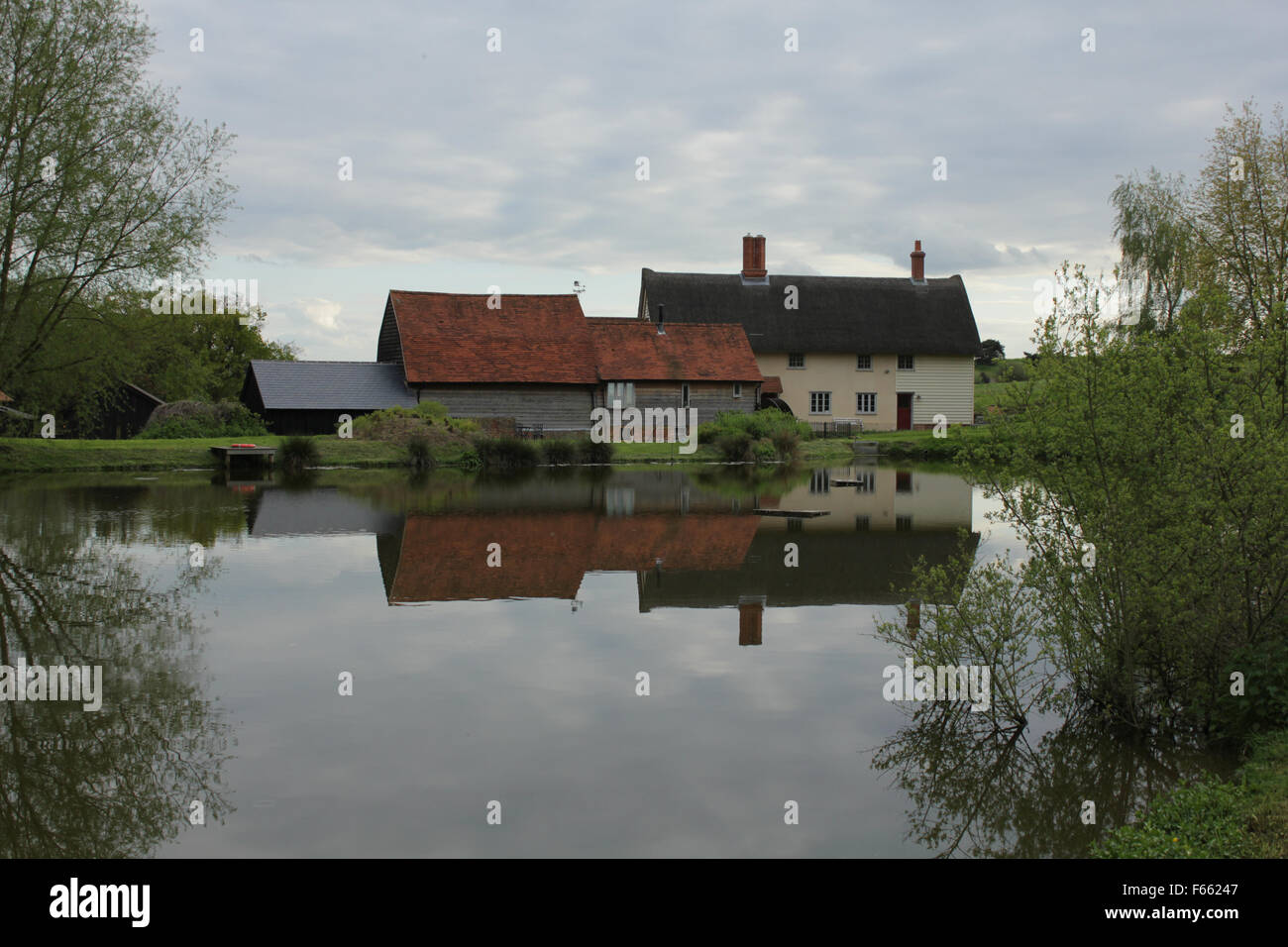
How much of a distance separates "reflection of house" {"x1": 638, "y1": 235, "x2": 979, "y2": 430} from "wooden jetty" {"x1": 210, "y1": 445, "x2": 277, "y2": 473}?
2334 centimetres

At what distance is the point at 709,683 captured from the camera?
9.67m

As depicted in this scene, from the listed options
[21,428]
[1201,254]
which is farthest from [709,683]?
[21,428]

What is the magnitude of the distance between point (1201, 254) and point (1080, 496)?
24547mm

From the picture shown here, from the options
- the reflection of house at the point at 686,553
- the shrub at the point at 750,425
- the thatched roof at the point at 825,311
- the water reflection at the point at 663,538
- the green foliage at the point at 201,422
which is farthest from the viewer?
the thatched roof at the point at 825,311

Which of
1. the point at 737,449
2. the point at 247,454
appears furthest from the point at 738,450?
the point at 247,454

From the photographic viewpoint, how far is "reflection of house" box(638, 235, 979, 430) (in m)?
55.1

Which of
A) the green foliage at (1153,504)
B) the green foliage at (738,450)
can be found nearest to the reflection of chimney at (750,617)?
the green foliage at (1153,504)

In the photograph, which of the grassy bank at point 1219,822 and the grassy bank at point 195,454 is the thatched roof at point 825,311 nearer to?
the grassy bank at point 195,454

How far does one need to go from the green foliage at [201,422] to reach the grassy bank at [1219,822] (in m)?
39.8

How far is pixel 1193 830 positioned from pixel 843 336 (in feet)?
165

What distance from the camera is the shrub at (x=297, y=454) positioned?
3622cm

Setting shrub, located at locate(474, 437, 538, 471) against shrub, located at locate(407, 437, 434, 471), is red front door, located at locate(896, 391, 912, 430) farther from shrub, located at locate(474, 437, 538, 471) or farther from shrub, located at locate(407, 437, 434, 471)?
shrub, located at locate(407, 437, 434, 471)

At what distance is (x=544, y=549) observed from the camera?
57.1 ft
